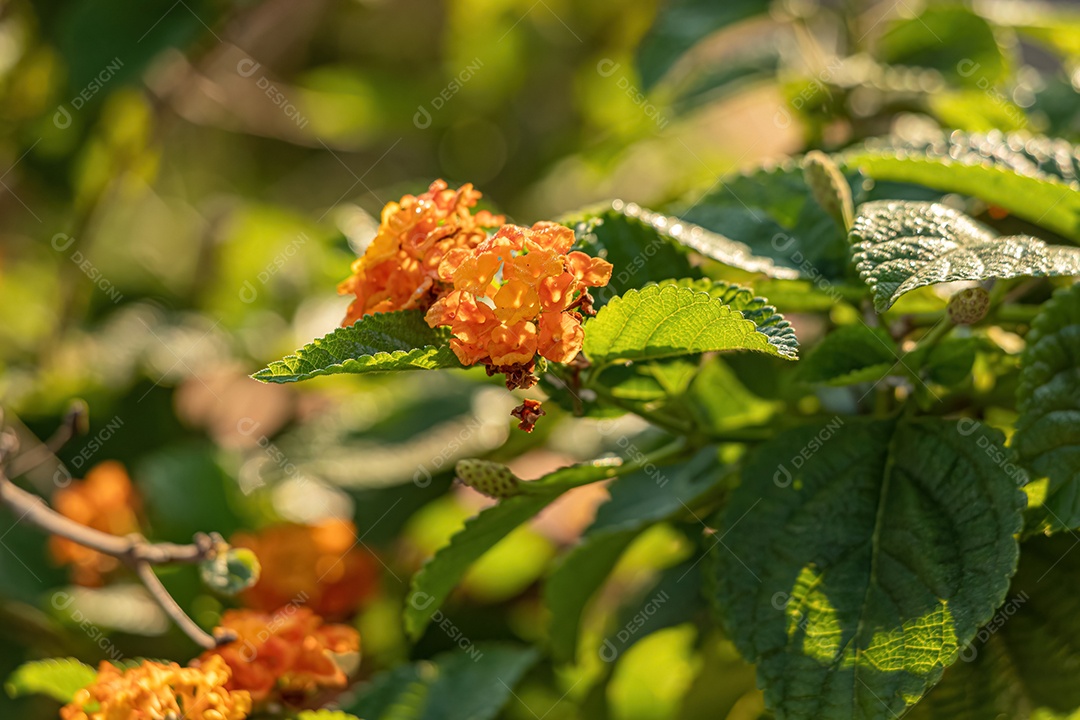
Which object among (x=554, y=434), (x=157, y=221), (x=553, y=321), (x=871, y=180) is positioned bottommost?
(x=554, y=434)

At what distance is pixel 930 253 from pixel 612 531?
0.39 metres

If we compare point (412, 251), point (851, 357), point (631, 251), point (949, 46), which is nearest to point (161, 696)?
point (412, 251)

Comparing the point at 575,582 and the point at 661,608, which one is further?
the point at 661,608

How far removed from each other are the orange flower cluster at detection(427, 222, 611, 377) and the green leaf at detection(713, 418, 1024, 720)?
0.93 ft

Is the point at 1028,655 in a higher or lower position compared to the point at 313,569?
lower

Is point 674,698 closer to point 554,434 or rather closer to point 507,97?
point 554,434

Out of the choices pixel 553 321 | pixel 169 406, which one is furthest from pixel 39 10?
pixel 553 321

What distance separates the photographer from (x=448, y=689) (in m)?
1.07

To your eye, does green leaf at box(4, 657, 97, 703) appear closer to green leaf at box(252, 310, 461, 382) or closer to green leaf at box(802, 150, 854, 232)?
green leaf at box(252, 310, 461, 382)

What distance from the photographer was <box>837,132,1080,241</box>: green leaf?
2.80 feet

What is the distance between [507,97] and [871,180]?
55.4 inches

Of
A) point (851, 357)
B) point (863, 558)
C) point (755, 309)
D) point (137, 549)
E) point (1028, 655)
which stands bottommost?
point (1028, 655)

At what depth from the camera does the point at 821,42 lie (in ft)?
6.38

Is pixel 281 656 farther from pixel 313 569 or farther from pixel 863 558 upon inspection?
pixel 863 558
